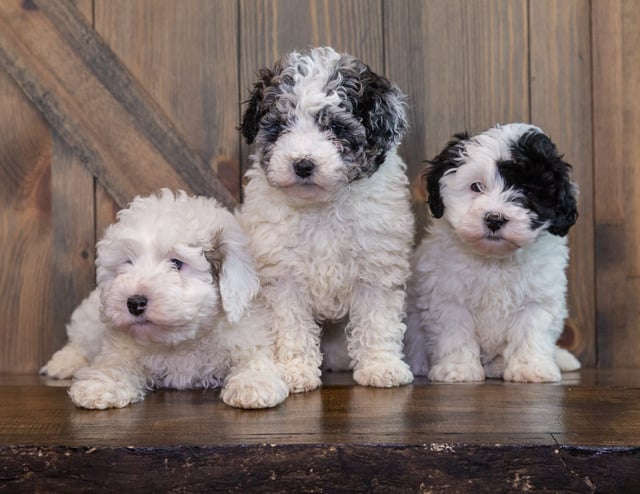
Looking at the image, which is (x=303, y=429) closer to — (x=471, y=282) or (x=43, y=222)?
(x=471, y=282)

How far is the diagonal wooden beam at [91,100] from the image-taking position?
3932mm

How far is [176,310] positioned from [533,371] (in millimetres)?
1515

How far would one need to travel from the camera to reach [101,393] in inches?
112

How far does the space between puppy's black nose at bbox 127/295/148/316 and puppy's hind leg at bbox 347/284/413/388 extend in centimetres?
94

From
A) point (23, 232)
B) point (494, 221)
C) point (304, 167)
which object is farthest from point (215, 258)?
point (23, 232)

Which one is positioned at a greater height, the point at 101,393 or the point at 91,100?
the point at 91,100

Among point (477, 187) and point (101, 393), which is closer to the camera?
point (101, 393)

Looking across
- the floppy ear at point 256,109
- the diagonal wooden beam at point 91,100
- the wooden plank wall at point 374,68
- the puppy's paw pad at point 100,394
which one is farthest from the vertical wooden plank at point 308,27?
the puppy's paw pad at point 100,394

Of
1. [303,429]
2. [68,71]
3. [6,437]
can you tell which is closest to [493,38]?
[68,71]

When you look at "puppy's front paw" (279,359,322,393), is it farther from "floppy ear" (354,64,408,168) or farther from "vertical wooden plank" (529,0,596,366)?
"vertical wooden plank" (529,0,596,366)

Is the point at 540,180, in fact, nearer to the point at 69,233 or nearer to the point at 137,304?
the point at 137,304

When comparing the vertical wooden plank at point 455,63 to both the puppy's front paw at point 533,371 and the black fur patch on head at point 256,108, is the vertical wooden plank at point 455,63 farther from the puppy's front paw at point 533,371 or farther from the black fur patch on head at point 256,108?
the puppy's front paw at point 533,371

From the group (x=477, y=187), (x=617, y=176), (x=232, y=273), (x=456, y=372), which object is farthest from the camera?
(x=617, y=176)

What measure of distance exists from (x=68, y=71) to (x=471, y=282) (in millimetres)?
2168
